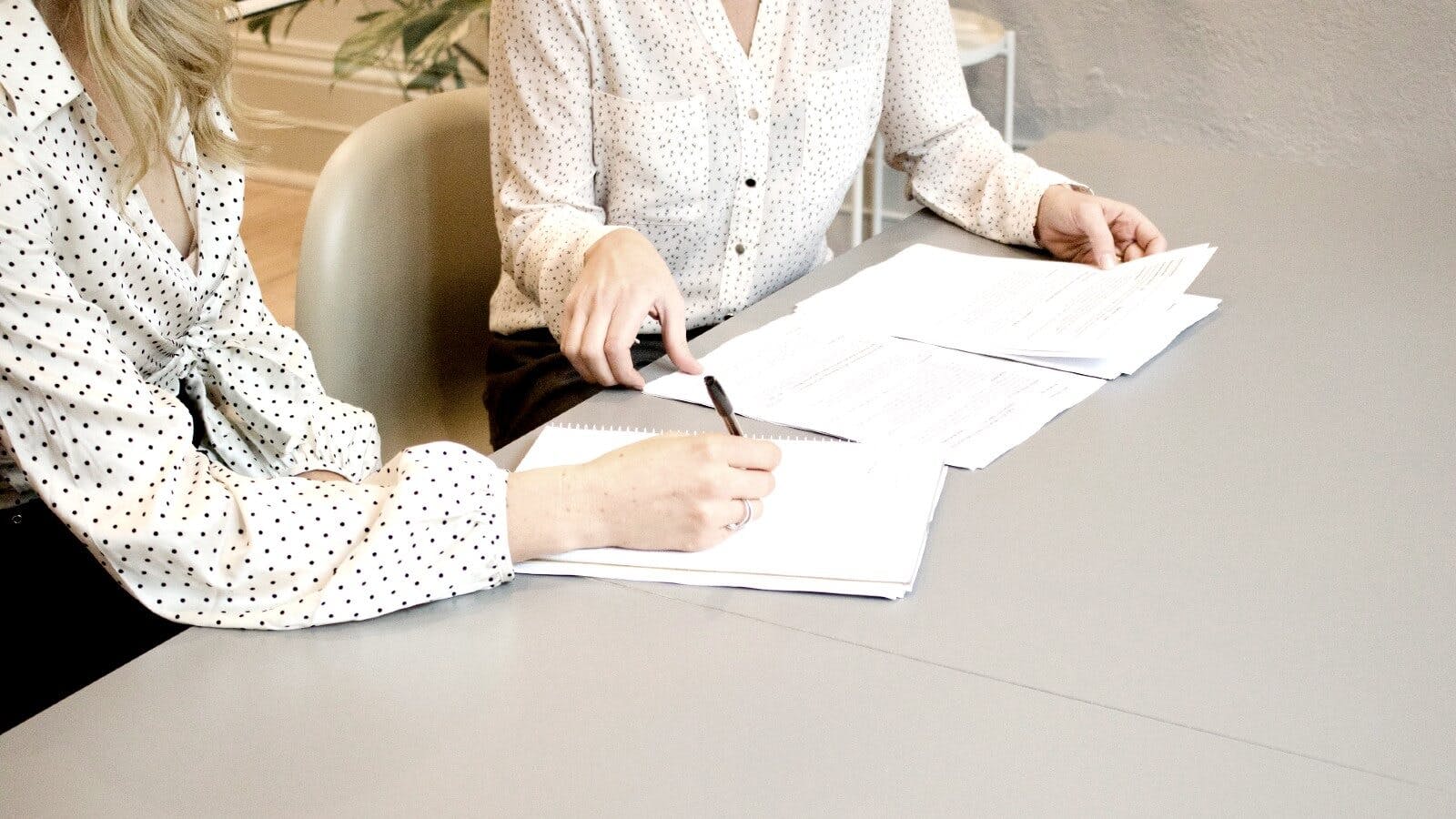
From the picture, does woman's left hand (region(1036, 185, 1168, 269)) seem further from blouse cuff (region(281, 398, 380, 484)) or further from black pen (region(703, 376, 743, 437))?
blouse cuff (region(281, 398, 380, 484))

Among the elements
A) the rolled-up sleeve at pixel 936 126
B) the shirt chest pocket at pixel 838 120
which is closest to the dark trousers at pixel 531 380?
the shirt chest pocket at pixel 838 120

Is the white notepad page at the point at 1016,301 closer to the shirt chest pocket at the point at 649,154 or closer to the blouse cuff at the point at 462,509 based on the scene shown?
the shirt chest pocket at the point at 649,154

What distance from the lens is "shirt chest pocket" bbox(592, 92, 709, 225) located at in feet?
4.42

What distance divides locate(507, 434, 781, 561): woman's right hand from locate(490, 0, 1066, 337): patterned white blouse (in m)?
0.39

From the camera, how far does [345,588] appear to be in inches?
31.5

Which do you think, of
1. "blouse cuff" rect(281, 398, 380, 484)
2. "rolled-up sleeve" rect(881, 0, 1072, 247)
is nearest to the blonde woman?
"blouse cuff" rect(281, 398, 380, 484)

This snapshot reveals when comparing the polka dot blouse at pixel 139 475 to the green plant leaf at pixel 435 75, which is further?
the green plant leaf at pixel 435 75

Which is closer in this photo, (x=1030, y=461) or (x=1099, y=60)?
(x=1030, y=461)

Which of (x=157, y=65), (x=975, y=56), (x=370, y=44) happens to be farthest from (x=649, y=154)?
(x=370, y=44)

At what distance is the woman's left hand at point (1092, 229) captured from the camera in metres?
1.32

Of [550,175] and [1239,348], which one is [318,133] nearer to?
[550,175]

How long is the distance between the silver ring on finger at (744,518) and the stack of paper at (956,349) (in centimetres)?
15

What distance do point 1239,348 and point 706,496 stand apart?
550mm

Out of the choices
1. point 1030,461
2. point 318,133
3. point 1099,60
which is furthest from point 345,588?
point 318,133
